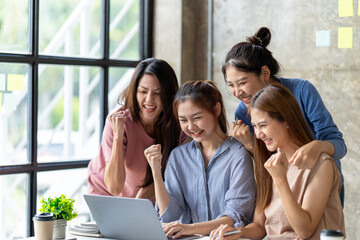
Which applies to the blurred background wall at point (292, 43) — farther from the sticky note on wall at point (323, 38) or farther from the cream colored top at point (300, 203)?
the cream colored top at point (300, 203)

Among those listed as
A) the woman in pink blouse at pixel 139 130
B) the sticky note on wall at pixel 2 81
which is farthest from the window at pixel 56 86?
the woman in pink blouse at pixel 139 130

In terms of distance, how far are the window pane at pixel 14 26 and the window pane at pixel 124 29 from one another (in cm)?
71

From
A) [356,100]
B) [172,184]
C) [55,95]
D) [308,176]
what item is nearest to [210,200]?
[172,184]

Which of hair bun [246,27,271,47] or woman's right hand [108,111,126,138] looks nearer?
hair bun [246,27,271,47]

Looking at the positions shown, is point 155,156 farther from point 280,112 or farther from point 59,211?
point 280,112

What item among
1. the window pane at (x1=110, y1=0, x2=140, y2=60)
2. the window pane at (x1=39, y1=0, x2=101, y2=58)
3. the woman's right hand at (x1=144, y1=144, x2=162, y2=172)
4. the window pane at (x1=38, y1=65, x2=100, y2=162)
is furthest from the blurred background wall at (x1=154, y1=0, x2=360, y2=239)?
the woman's right hand at (x1=144, y1=144, x2=162, y2=172)

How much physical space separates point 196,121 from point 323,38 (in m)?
1.41

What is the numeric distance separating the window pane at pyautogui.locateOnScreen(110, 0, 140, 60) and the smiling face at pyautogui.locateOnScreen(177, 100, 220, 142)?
5.50ft

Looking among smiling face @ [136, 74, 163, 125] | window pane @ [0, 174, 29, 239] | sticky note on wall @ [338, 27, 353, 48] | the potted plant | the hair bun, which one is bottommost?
window pane @ [0, 174, 29, 239]

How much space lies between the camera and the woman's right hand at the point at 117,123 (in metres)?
2.92

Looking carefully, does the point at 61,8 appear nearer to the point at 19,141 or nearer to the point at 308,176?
the point at 19,141

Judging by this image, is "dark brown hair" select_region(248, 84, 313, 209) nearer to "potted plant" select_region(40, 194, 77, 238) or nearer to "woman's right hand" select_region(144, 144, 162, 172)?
"woman's right hand" select_region(144, 144, 162, 172)

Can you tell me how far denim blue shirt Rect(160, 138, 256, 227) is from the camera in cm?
246

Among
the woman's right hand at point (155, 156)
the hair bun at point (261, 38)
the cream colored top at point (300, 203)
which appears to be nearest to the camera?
the cream colored top at point (300, 203)
